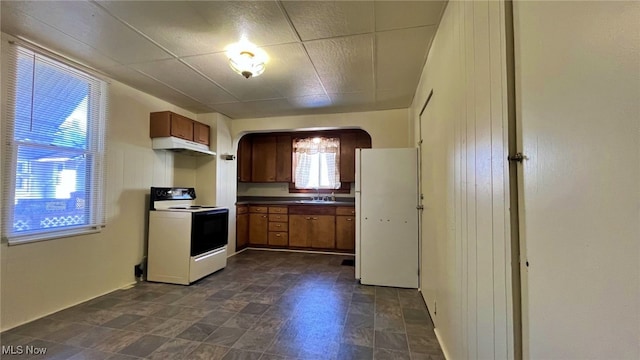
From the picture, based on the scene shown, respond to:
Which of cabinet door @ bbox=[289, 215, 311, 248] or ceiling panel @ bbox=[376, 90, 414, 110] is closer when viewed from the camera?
ceiling panel @ bbox=[376, 90, 414, 110]

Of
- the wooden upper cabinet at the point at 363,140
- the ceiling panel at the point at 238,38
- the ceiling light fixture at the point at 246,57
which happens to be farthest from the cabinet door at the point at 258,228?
the ceiling light fixture at the point at 246,57

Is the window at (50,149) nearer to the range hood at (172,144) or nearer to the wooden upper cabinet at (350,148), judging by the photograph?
the range hood at (172,144)

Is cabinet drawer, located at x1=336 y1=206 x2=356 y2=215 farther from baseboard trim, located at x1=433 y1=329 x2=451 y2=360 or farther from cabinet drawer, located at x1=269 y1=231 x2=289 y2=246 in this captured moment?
baseboard trim, located at x1=433 y1=329 x2=451 y2=360

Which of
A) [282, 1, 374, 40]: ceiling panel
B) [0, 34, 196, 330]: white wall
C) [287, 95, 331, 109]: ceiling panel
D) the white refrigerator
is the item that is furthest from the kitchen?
the white refrigerator

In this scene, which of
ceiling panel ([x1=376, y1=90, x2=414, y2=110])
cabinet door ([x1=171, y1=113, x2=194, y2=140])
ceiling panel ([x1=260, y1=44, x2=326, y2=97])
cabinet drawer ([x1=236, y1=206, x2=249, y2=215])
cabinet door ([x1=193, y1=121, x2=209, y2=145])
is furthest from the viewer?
cabinet drawer ([x1=236, y1=206, x2=249, y2=215])

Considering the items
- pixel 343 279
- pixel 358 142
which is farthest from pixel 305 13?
pixel 358 142

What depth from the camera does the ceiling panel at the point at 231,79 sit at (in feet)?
8.48

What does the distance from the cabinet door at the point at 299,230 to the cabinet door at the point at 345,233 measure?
574mm

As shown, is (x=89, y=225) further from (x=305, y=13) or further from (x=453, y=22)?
(x=453, y=22)

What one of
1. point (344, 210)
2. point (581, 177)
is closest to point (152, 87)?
point (344, 210)

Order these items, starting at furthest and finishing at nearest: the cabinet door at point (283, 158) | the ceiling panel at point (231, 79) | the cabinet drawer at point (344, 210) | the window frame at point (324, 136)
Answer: the cabinet door at point (283, 158) < the window frame at point (324, 136) < the cabinet drawer at point (344, 210) < the ceiling panel at point (231, 79)

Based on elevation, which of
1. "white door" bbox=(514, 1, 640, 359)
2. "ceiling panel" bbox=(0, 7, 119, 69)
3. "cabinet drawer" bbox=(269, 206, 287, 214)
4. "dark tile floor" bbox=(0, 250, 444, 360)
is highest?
"ceiling panel" bbox=(0, 7, 119, 69)

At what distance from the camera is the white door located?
475 millimetres

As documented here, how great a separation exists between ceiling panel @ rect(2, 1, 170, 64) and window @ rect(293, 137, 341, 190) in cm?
337
